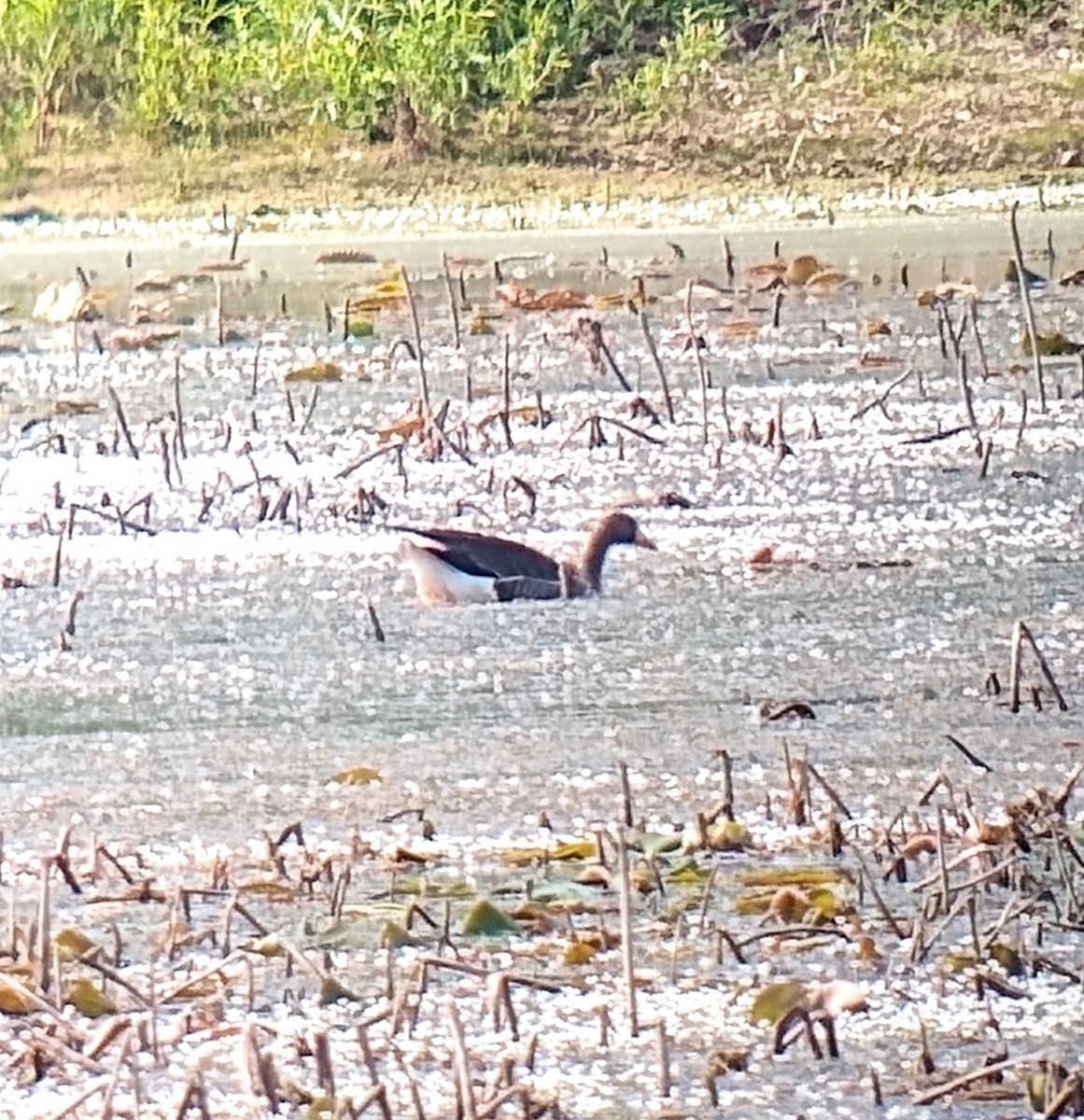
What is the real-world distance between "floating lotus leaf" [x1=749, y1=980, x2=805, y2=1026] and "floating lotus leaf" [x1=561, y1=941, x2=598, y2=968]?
203mm

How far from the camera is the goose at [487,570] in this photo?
5.42 metres

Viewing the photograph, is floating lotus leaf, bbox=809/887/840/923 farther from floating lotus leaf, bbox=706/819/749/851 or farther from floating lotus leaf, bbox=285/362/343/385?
floating lotus leaf, bbox=285/362/343/385

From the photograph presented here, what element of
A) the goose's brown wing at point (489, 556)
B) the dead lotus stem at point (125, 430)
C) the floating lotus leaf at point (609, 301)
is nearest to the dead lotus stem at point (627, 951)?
the goose's brown wing at point (489, 556)

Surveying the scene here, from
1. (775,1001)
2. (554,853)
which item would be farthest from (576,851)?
(775,1001)

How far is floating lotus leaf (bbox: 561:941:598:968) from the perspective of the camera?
135 inches

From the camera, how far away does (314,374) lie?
27.8 ft

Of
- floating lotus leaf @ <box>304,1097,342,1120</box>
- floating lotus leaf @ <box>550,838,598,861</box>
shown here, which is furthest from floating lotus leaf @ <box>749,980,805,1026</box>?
floating lotus leaf @ <box>550,838,598,861</box>

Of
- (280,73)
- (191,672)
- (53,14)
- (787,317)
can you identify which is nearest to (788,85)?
(280,73)

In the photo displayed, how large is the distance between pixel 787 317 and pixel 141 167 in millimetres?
4963

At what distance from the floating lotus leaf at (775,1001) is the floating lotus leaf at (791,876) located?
385 mm

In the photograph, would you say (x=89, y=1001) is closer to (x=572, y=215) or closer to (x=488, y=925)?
(x=488, y=925)

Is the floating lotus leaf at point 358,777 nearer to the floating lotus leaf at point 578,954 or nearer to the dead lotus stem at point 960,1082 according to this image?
the floating lotus leaf at point 578,954

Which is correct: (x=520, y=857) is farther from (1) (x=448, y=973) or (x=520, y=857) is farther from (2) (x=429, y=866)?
(1) (x=448, y=973)

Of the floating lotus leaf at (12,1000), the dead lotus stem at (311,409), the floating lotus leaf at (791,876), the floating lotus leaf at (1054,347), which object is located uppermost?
the floating lotus leaf at (12,1000)
